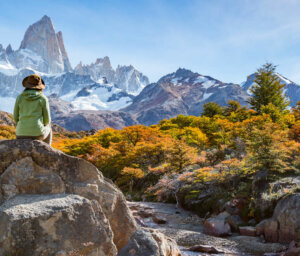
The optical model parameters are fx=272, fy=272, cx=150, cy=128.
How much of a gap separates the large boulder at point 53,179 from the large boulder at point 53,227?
243 mm

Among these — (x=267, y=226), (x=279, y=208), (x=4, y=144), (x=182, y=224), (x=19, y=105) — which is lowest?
(x=182, y=224)

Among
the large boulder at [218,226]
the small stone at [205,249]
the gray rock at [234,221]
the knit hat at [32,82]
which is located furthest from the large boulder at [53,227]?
the gray rock at [234,221]

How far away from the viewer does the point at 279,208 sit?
10.0 metres

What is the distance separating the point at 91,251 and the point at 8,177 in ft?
6.25

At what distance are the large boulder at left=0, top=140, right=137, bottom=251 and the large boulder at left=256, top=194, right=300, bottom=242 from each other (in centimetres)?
637

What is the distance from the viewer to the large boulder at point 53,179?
187 inches

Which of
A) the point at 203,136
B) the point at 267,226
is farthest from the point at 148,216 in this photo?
the point at 203,136

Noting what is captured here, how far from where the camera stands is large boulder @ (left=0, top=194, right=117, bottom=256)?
13.0 feet

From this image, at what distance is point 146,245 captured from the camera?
4.72 metres

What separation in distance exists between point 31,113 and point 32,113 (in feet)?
0.06

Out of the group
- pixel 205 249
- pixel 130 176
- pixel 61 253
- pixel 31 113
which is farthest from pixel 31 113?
pixel 130 176

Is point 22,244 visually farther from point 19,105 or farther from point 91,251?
point 19,105

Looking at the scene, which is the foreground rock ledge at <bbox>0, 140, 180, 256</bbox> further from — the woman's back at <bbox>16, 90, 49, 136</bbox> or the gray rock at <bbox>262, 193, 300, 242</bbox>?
the gray rock at <bbox>262, 193, 300, 242</bbox>

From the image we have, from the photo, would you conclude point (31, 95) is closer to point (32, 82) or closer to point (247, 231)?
point (32, 82)
